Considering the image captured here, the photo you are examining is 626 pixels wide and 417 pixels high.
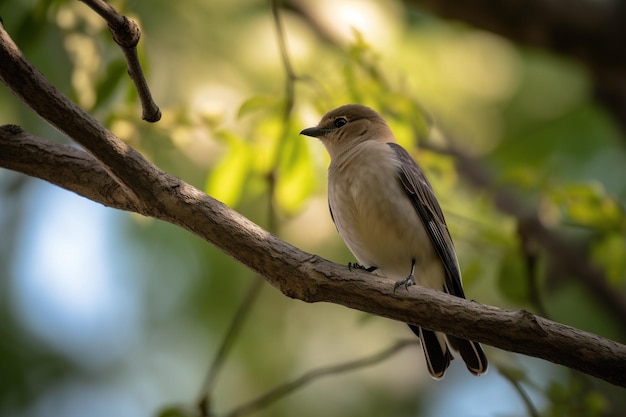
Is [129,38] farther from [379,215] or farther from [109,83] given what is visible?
[379,215]

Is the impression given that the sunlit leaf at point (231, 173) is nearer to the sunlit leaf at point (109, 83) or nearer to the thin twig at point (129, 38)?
the sunlit leaf at point (109, 83)

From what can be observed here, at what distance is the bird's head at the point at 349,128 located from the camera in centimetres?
567

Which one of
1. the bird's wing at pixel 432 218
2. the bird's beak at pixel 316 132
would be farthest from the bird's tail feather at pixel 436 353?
the bird's beak at pixel 316 132

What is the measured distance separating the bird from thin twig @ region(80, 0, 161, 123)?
70.2 inches

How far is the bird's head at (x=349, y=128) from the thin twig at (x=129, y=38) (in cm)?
235

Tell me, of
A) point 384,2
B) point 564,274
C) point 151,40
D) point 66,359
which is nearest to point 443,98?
point 384,2

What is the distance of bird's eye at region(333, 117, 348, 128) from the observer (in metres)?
5.73

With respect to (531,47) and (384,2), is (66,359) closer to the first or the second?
(384,2)

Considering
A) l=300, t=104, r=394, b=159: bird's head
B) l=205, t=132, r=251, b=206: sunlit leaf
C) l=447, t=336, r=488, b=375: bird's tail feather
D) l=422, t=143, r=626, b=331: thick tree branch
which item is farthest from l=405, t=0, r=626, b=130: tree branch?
l=447, t=336, r=488, b=375: bird's tail feather

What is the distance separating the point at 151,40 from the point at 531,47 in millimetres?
3559

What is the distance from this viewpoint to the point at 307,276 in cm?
346

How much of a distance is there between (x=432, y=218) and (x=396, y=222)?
0.30 metres

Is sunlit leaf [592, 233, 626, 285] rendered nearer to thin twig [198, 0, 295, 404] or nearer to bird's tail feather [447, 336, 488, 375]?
bird's tail feather [447, 336, 488, 375]

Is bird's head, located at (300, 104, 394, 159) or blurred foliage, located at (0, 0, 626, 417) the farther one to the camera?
blurred foliage, located at (0, 0, 626, 417)
